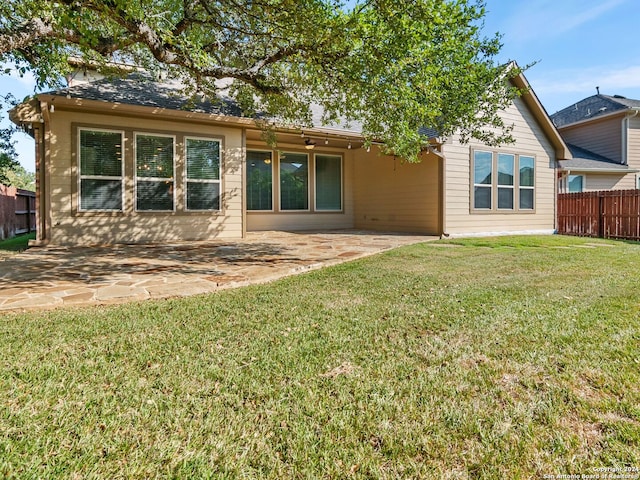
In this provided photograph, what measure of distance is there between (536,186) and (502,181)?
142 centimetres

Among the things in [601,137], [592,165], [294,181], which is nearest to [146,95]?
[294,181]

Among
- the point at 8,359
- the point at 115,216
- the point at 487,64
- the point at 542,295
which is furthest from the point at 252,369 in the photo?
the point at 487,64

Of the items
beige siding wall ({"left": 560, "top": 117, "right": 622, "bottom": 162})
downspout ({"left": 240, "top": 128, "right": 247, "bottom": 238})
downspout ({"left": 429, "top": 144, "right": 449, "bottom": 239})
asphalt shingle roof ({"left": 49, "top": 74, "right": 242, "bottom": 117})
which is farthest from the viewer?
beige siding wall ({"left": 560, "top": 117, "right": 622, "bottom": 162})

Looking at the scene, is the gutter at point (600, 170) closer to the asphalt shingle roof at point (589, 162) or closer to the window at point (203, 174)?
the asphalt shingle roof at point (589, 162)

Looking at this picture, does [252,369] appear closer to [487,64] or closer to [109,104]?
[109,104]

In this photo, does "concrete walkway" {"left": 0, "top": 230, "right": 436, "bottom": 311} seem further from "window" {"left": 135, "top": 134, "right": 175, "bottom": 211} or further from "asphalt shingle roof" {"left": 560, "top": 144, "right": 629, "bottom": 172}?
"asphalt shingle roof" {"left": 560, "top": 144, "right": 629, "bottom": 172}

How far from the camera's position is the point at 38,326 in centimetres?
265

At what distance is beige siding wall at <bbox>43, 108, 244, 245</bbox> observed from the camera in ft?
22.6

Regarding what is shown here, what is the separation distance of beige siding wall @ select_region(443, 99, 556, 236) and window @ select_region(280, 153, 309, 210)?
173 inches

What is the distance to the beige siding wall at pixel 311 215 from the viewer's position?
1082cm

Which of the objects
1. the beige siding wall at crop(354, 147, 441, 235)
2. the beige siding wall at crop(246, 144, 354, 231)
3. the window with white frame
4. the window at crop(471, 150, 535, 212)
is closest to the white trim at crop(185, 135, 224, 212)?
the beige siding wall at crop(246, 144, 354, 231)

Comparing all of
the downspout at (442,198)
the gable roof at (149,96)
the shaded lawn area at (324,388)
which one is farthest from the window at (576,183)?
the shaded lawn area at (324,388)

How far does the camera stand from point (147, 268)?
15.6 ft

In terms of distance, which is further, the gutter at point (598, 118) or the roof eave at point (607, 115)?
the gutter at point (598, 118)
